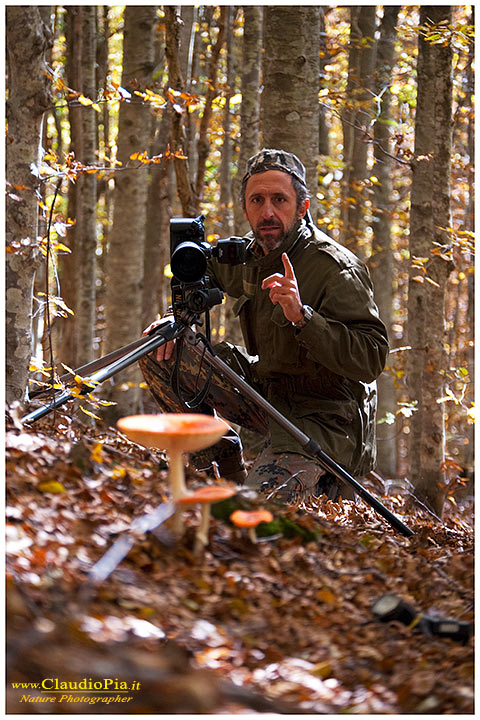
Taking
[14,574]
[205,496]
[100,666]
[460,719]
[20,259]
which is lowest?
[460,719]

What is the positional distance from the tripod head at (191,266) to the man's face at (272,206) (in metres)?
0.58


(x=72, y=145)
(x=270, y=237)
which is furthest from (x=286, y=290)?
(x=72, y=145)

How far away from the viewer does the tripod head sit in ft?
11.3

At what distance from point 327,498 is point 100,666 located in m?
2.67

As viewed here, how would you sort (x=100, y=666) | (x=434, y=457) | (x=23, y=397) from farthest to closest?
(x=434, y=457)
(x=23, y=397)
(x=100, y=666)

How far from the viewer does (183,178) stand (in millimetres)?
5953

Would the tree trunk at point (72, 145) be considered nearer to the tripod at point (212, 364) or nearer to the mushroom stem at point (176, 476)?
the tripod at point (212, 364)

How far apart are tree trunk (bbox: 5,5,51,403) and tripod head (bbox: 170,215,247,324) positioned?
703 millimetres

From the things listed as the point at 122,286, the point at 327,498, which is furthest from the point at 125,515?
the point at 122,286

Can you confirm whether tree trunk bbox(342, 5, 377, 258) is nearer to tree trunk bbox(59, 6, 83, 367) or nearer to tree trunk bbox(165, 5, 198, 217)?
tree trunk bbox(59, 6, 83, 367)

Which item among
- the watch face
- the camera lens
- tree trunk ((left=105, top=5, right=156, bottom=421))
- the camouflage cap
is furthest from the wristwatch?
tree trunk ((left=105, top=5, right=156, bottom=421))

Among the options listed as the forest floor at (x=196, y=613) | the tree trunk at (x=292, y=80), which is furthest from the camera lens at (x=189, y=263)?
the tree trunk at (x=292, y=80)

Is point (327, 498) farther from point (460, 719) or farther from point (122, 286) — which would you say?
point (122, 286)

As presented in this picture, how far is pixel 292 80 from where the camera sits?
4.93 meters
